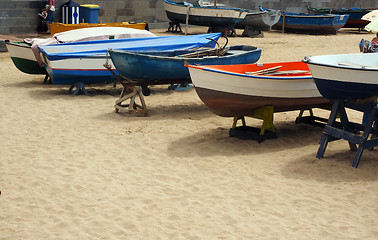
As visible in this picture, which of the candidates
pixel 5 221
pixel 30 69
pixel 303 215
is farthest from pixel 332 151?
pixel 30 69

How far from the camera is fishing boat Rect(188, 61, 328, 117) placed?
8.04m

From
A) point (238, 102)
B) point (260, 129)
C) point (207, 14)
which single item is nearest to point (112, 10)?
point (207, 14)

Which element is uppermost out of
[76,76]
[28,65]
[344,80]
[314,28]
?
[344,80]

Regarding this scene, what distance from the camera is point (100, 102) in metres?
10.9

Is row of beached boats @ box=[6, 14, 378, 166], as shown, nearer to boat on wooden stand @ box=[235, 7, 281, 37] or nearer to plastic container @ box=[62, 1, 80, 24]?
plastic container @ box=[62, 1, 80, 24]

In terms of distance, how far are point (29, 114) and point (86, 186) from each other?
3745 millimetres

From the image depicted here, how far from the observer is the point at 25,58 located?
1249 cm

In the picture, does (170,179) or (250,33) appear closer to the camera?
(170,179)

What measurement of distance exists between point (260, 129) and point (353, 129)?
147cm

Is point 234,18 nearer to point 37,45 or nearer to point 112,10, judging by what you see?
point 112,10

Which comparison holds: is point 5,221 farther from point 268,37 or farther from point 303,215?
point 268,37

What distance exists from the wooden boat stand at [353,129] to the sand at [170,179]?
0.67ft

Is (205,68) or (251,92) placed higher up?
(205,68)

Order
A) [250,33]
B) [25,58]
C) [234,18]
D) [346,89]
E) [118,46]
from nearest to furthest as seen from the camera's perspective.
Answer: [346,89] → [118,46] → [25,58] → [234,18] → [250,33]
